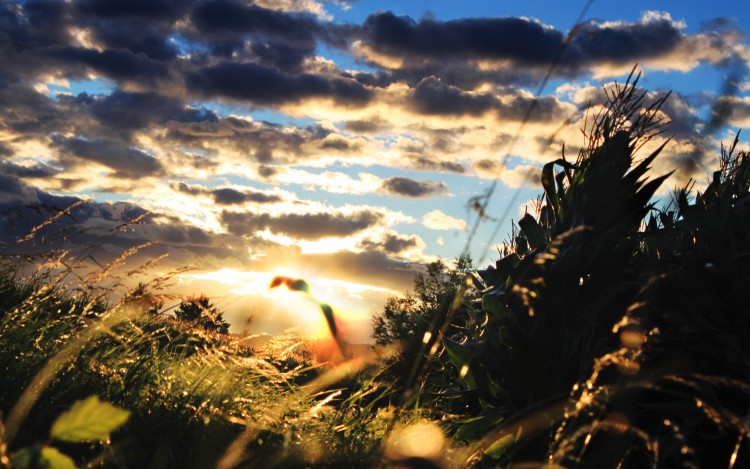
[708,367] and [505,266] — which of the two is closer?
[708,367]

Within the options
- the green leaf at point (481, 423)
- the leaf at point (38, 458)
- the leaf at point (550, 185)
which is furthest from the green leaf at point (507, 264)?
the leaf at point (38, 458)

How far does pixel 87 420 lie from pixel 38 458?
19cm

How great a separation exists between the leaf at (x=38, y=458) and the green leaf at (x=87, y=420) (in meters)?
0.05

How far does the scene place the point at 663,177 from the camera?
13.2 ft

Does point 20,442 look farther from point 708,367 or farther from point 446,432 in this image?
point 708,367

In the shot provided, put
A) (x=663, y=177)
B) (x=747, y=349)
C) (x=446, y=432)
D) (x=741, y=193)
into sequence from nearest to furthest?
1. (x=747, y=349)
2. (x=663, y=177)
3. (x=741, y=193)
4. (x=446, y=432)

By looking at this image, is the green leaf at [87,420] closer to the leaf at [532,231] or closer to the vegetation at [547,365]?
the vegetation at [547,365]

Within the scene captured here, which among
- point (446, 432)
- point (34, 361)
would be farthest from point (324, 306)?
point (446, 432)

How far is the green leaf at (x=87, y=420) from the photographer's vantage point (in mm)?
1323

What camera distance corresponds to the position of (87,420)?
135 centimetres

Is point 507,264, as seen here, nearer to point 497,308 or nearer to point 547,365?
point 497,308

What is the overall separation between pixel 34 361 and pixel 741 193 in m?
4.80

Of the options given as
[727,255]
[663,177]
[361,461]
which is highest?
[663,177]

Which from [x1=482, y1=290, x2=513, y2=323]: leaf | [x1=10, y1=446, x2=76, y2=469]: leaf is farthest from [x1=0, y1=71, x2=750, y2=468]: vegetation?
[x1=10, y1=446, x2=76, y2=469]: leaf
